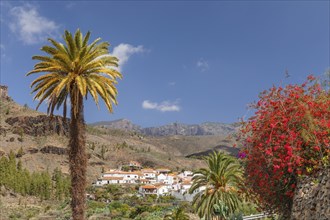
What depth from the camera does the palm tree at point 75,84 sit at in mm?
16766

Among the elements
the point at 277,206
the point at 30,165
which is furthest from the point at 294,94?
the point at 30,165

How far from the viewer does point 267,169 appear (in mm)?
10359

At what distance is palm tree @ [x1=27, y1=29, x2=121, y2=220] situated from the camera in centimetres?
1677

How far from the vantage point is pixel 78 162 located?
16875 mm

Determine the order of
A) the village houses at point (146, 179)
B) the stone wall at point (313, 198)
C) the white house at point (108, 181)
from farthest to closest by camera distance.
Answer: the white house at point (108, 181), the village houses at point (146, 179), the stone wall at point (313, 198)

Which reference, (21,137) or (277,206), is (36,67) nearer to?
(277,206)

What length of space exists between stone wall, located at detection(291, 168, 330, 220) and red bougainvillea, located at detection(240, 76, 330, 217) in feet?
0.95

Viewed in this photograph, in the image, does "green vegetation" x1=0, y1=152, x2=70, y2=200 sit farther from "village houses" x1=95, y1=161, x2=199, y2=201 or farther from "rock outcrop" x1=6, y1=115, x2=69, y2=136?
"rock outcrop" x1=6, y1=115, x2=69, y2=136

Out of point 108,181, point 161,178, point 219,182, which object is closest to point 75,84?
point 219,182

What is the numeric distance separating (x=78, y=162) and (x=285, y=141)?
33.6ft

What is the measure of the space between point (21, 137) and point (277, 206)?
164m

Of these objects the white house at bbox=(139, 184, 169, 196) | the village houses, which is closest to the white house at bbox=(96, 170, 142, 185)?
the village houses

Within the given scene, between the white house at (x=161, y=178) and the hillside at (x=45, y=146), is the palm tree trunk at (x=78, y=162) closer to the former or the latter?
the hillside at (x=45, y=146)

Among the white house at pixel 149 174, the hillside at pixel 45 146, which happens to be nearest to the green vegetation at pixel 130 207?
the white house at pixel 149 174
